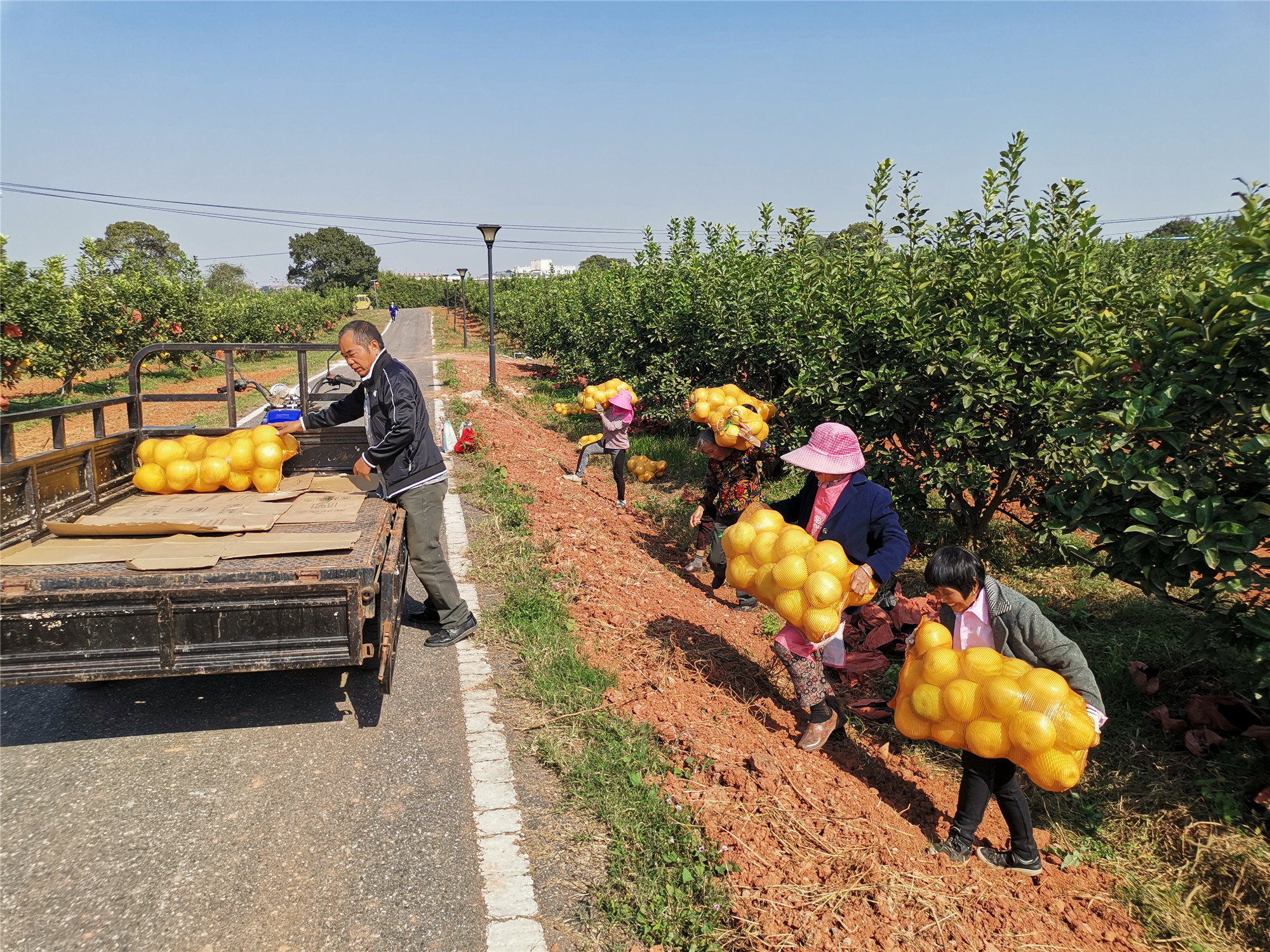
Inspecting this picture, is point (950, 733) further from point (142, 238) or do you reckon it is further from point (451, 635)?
point (142, 238)

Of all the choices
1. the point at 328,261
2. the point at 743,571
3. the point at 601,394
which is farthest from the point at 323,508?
the point at 328,261

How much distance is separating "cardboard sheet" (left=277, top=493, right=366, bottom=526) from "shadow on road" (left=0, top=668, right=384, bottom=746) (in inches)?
35.2

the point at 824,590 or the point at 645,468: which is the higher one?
the point at 824,590

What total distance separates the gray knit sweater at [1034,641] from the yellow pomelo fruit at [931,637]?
0.67ft

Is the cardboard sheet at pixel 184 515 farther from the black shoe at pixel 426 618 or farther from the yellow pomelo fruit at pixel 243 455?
the black shoe at pixel 426 618

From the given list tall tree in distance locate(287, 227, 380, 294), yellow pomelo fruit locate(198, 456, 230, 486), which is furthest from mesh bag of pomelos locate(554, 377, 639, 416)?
tall tree in distance locate(287, 227, 380, 294)

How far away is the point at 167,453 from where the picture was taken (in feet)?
17.2

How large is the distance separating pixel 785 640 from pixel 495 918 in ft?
6.58

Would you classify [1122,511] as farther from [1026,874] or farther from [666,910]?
[666,910]

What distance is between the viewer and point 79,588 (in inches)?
133

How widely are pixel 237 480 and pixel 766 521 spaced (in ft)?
11.9

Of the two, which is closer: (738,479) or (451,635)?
(451,635)

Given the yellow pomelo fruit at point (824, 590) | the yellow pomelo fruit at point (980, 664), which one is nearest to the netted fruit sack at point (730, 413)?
the yellow pomelo fruit at point (824, 590)

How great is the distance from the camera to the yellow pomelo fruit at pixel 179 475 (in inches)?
203
